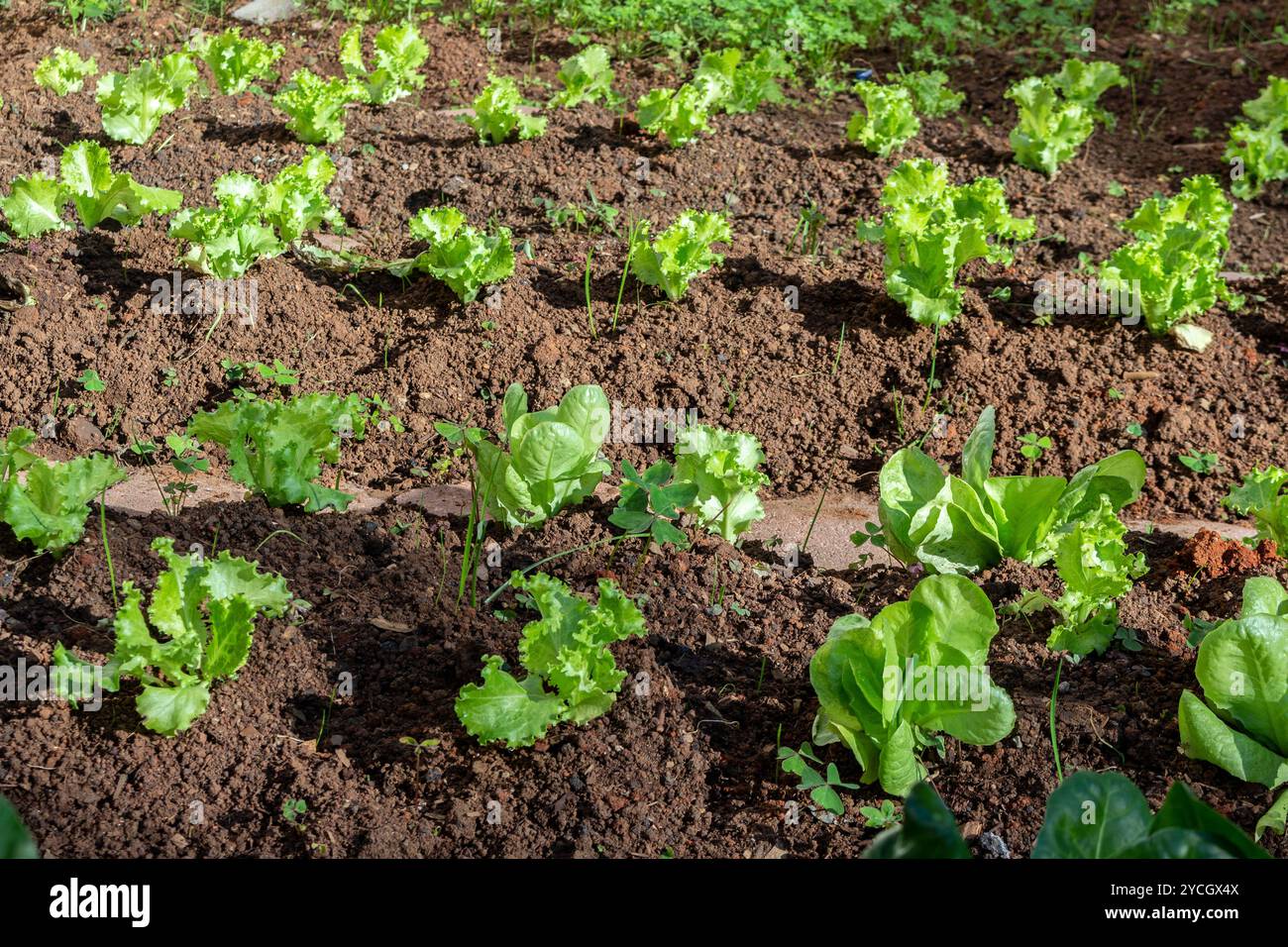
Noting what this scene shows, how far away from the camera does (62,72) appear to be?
5.32m

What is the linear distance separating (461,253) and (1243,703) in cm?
272

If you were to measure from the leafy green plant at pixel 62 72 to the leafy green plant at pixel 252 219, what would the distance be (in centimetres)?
134

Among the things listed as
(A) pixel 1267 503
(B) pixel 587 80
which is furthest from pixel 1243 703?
(B) pixel 587 80

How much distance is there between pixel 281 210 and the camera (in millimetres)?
4367

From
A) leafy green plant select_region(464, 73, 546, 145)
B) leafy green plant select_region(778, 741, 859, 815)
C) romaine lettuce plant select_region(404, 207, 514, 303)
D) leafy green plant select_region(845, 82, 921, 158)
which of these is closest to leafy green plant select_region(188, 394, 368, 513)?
romaine lettuce plant select_region(404, 207, 514, 303)

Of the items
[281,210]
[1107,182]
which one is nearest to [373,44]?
[281,210]

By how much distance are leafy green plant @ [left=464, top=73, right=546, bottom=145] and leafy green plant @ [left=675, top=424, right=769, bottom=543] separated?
2207mm

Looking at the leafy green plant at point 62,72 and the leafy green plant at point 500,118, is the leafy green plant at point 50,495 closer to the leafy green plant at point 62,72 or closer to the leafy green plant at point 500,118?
the leafy green plant at point 500,118

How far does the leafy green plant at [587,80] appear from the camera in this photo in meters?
5.45

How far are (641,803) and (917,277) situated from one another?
238 cm

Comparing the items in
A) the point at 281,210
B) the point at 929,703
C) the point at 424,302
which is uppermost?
the point at 281,210

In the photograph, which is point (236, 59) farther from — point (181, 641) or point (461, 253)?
point (181, 641)

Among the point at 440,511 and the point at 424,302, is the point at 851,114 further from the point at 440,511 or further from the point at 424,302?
the point at 440,511

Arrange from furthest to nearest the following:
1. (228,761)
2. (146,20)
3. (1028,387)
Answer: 1. (146,20)
2. (1028,387)
3. (228,761)
